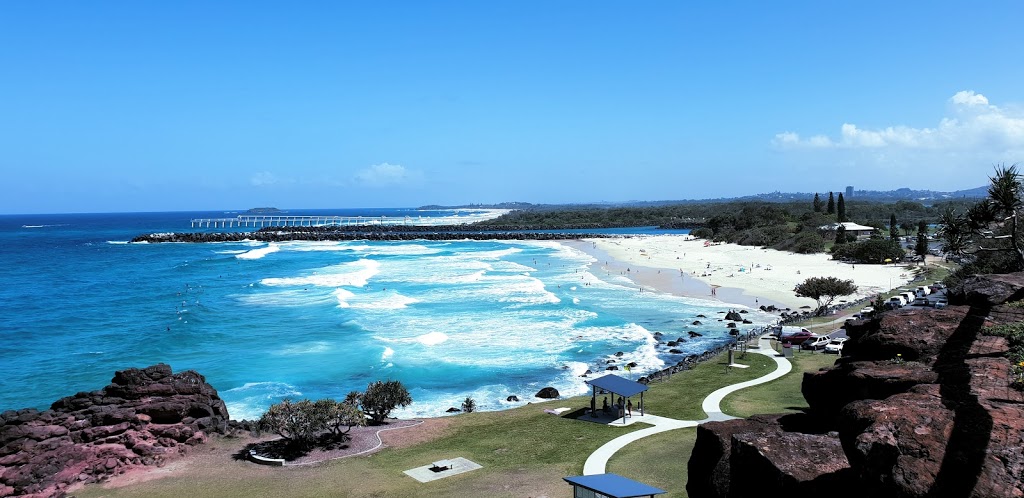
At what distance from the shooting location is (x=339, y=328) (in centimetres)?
4659

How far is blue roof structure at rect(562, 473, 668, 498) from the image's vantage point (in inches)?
514

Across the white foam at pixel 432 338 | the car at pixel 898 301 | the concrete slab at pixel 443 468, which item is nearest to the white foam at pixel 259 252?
the white foam at pixel 432 338

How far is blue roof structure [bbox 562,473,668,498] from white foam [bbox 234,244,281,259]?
96.3 m

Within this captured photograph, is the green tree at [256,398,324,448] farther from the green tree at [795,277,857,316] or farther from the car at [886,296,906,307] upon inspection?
the green tree at [795,277,857,316]

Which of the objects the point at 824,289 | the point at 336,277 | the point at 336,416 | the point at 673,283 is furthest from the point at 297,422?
the point at 336,277

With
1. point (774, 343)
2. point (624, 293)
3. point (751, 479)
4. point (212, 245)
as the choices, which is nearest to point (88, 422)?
point (751, 479)

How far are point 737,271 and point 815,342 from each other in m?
40.4

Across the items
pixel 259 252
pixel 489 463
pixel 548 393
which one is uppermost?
pixel 259 252

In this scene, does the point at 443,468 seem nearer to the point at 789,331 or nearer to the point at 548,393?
the point at 548,393

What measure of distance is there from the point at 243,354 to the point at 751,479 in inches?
1407

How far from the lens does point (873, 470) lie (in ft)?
25.0

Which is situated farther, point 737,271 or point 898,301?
point 737,271

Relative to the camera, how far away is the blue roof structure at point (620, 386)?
2236cm

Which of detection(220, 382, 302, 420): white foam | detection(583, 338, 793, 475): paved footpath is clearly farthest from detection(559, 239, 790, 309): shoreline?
detection(220, 382, 302, 420): white foam
